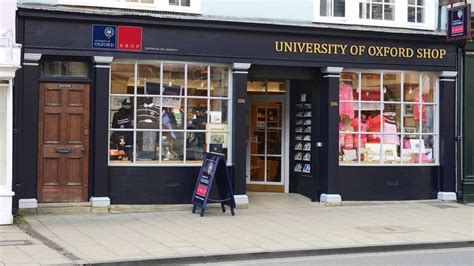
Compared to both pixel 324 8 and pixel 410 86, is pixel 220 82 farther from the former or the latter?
pixel 410 86

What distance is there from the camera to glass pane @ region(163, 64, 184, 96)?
539 inches

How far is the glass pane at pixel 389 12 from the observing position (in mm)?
15219

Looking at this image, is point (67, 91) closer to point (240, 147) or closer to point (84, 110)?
point (84, 110)

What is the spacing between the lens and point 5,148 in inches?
447

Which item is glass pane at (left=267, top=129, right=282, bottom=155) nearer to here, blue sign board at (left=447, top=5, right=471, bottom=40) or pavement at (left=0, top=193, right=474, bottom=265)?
pavement at (left=0, top=193, right=474, bottom=265)

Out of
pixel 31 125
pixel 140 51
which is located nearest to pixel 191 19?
pixel 140 51

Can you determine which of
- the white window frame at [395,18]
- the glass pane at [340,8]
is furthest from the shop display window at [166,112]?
the glass pane at [340,8]

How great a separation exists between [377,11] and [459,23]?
181 centimetres

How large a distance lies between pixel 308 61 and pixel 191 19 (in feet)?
9.07

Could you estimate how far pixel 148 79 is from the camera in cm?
1358

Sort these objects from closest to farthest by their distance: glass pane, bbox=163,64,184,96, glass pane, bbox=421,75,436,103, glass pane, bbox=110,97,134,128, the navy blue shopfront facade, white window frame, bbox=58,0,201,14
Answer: the navy blue shopfront facade → white window frame, bbox=58,0,201,14 → glass pane, bbox=110,97,134,128 → glass pane, bbox=163,64,184,96 → glass pane, bbox=421,75,436,103

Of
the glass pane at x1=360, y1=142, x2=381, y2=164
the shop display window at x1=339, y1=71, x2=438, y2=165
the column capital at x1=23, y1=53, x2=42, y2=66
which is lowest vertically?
the glass pane at x1=360, y1=142, x2=381, y2=164

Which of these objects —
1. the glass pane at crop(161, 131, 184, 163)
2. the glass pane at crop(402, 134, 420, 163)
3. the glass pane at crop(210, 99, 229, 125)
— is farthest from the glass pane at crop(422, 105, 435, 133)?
the glass pane at crop(161, 131, 184, 163)

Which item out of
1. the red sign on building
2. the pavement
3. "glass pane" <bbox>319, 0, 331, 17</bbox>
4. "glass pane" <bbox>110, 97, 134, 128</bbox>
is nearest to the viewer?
the pavement
